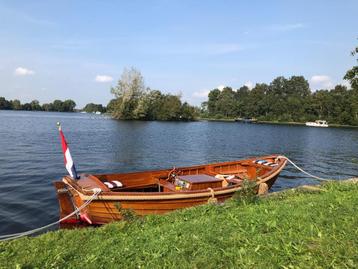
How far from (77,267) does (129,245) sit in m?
0.98

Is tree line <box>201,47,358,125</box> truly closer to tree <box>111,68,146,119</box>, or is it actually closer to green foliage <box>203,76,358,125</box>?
green foliage <box>203,76,358,125</box>

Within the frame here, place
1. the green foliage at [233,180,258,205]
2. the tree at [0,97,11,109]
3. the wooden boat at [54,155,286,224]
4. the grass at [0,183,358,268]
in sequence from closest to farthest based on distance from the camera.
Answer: the grass at [0,183,358,268], the green foliage at [233,180,258,205], the wooden boat at [54,155,286,224], the tree at [0,97,11,109]

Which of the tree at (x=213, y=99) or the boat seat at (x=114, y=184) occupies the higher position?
the tree at (x=213, y=99)

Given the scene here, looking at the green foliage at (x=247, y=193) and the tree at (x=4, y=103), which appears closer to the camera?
the green foliage at (x=247, y=193)

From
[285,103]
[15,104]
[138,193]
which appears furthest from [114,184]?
[15,104]

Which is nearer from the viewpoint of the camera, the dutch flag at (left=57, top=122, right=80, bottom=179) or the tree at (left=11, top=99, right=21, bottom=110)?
the dutch flag at (left=57, top=122, right=80, bottom=179)

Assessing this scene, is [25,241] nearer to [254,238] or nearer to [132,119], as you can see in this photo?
[254,238]

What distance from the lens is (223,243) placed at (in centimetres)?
523

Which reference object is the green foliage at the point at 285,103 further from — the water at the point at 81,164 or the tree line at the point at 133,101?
the water at the point at 81,164

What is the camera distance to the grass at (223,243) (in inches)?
180

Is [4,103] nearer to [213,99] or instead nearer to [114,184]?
[213,99]

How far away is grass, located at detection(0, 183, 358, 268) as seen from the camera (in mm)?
4582

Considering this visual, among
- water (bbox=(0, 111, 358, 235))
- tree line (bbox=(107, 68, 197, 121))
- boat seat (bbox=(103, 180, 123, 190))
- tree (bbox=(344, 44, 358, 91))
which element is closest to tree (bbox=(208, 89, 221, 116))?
tree line (bbox=(107, 68, 197, 121))

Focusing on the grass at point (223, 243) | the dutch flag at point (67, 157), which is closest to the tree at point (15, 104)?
the dutch flag at point (67, 157)
